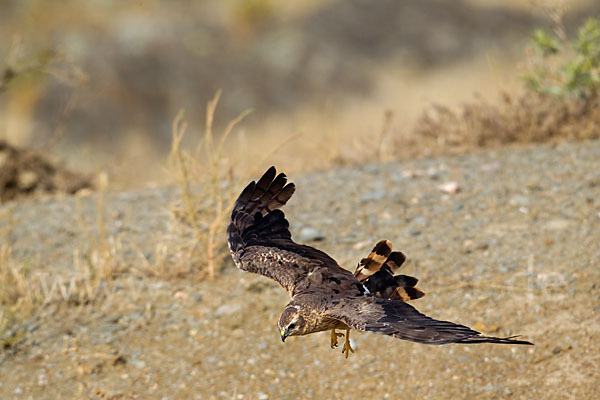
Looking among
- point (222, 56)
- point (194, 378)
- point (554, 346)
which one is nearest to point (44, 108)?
point (222, 56)

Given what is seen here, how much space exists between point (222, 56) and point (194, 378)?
10.3 m

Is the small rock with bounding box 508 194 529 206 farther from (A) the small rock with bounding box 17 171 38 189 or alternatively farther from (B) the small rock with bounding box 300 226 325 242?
(A) the small rock with bounding box 17 171 38 189

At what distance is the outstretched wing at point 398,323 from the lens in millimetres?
2627

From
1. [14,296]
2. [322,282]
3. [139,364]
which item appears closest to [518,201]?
[322,282]

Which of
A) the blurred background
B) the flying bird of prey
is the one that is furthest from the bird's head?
the blurred background

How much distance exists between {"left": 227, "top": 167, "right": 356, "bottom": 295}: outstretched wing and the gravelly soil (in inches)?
36.9

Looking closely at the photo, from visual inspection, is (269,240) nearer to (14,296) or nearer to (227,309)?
(227,309)

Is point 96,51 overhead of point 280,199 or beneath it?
overhead

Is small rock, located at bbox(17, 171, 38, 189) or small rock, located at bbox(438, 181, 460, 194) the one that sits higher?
small rock, located at bbox(17, 171, 38, 189)

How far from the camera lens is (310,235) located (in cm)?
556

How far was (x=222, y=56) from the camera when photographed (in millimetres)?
14023

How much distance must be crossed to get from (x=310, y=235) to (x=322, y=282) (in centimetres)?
216

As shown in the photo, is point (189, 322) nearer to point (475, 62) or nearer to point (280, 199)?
point (280, 199)

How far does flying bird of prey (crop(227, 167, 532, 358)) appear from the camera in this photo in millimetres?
2793
